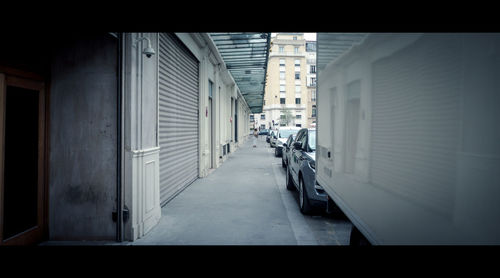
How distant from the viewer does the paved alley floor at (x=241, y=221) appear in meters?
4.46

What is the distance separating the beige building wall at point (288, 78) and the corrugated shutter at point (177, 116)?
5567 cm

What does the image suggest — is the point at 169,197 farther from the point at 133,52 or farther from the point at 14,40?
the point at 14,40

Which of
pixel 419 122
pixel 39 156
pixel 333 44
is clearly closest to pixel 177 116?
pixel 39 156

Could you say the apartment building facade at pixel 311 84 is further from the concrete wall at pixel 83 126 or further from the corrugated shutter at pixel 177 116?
the concrete wall at pixel 83 126

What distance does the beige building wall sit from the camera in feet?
212

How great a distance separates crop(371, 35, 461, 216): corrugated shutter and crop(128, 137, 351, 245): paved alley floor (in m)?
2.60

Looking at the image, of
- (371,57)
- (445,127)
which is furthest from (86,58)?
(445,127)

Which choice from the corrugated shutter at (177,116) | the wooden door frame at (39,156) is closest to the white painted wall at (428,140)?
the wooden door frame at (39,156)

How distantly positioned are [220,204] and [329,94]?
3760 mm

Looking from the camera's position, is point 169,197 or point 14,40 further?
point 169,197

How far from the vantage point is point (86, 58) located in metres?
4.21

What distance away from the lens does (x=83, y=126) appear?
4.20 m

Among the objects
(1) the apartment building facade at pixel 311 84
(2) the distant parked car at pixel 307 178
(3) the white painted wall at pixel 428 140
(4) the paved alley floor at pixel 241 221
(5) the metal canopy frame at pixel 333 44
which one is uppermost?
(1) the apartment building facade at pixel 311 84

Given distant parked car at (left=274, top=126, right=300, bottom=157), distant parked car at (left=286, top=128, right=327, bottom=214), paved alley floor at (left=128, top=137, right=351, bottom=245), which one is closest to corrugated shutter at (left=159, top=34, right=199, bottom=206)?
paved alley floor at (left=128, top=137, right=351, bottom=245)
